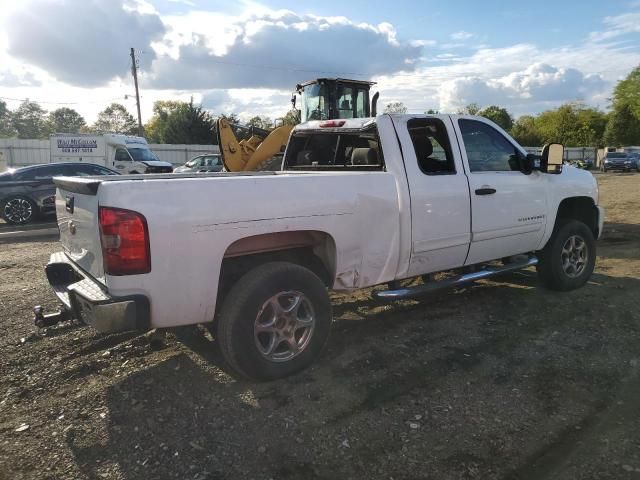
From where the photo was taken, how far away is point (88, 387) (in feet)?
12.0

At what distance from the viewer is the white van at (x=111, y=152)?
22797 mm

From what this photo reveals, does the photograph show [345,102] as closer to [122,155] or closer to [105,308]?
[105,308]

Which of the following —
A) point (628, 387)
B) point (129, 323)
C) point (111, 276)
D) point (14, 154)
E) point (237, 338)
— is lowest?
point (628, 387)

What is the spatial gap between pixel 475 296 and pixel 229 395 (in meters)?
3.31

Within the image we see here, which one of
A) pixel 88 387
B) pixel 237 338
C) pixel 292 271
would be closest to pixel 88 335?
pixel 88 387

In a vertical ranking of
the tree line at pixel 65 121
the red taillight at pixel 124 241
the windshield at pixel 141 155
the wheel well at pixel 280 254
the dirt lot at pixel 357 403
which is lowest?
the dirt lot at pixel 357 403

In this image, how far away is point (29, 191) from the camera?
12.4 meters

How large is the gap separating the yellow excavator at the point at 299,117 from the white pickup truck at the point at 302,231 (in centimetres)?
546

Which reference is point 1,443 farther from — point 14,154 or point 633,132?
point 633,132

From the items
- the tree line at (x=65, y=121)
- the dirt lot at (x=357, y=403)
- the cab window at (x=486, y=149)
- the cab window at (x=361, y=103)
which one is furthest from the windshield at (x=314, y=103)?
the tree line at (x=65, y=121)

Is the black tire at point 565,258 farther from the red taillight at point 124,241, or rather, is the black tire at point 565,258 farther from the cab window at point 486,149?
the red taillight at point 124,241

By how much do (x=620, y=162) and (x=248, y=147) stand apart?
3416 cm

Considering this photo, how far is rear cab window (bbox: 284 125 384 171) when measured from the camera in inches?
195

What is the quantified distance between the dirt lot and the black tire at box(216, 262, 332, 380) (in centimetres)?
17
